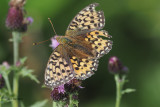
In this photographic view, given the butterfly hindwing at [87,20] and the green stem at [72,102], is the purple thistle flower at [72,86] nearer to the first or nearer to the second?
the green stem at [72,102]

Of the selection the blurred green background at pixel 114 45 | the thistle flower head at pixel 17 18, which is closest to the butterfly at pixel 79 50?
the thistle flower head at pixel 17 18

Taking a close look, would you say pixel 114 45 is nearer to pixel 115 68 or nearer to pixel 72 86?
pixel 115 68

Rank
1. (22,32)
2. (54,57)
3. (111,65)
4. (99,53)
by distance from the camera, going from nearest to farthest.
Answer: (54,57), (99,53), (111,65), (22,32)

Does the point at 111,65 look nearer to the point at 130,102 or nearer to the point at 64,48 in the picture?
the point at 64,48

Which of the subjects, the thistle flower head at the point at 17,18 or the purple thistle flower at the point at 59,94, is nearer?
the purple thistle flower at the point at 59,94

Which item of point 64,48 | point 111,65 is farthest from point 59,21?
point 64,48

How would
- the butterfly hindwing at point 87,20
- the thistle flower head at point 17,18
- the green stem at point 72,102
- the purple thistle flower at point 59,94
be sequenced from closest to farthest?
1. the green stem at point 72,102
2. the purple thistle flower at point 59,94
3. the butterfly hindwing at point 87,20
4. the thistle flower head at point 17,18
